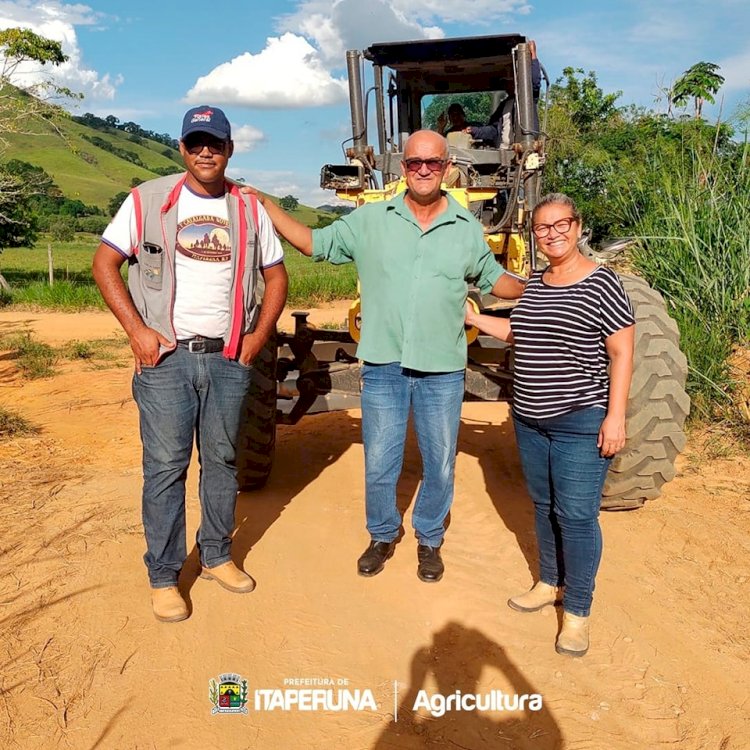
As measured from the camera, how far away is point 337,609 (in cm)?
309

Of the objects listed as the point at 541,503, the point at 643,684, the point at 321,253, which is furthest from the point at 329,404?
the point at 643,684

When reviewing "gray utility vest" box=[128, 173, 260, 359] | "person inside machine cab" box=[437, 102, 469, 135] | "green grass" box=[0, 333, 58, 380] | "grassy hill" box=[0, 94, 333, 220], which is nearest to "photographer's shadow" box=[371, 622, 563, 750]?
"gray utility vest" box=[128, 173, 260, 359]

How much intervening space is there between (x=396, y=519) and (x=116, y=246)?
5.82ft

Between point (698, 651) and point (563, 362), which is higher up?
point (563, 362)

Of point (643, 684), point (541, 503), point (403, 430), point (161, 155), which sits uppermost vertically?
point (161, 155)

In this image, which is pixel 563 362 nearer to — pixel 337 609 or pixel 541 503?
pixel 541 503

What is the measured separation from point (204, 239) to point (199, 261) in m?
0.09

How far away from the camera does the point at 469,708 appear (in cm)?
250

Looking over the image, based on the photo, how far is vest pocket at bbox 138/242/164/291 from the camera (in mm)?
2732

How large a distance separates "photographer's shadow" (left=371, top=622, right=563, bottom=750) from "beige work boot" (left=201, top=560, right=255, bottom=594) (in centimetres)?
85

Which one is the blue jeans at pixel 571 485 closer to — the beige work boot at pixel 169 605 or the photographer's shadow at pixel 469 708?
the photographer's shadow at pixel 469 708

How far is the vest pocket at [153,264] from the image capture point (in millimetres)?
2732

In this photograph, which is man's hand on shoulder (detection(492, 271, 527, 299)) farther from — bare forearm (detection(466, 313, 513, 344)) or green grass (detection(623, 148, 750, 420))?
green grass (detection(623, 148, 750, 420))

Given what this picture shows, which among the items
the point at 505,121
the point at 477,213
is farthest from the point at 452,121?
the point at 477,213
